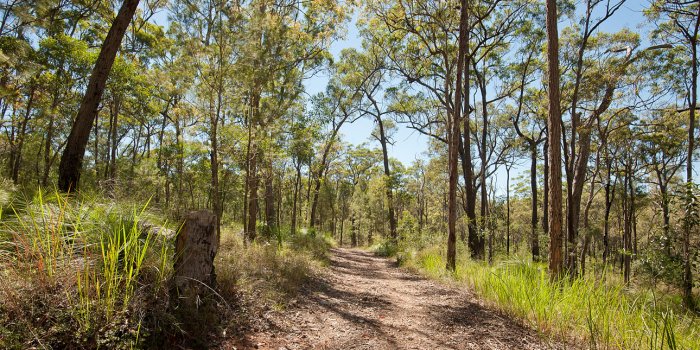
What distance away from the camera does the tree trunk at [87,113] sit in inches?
227

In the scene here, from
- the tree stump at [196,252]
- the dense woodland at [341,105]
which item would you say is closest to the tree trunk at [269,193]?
the dense woodland at [341,105]

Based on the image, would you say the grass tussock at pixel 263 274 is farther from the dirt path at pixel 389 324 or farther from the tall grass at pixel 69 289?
the tall grass at pixel 69 289

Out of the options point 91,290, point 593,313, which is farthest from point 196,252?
point 593,313

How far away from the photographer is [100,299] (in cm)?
251

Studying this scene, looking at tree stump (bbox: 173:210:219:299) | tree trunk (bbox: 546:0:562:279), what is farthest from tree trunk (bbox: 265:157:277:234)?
tree trunk (bbox: 546:0:562:279)

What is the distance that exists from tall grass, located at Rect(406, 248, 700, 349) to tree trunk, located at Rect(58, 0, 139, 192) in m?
7.38

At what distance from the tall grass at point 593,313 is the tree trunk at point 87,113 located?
738 centimetres

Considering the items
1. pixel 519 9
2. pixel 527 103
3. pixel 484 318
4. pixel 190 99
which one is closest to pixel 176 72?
pixel 190 99

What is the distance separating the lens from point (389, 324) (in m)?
4.54

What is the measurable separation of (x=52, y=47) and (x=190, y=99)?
29.0 feet

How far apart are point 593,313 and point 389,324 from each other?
2.47 m

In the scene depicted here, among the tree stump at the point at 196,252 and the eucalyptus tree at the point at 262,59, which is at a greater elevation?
the eucalyptus tree at the point at 262,59

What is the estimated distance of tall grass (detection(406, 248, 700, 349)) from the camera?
307cm

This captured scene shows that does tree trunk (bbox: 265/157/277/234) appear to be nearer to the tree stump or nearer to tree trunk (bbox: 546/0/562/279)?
the tree stump
